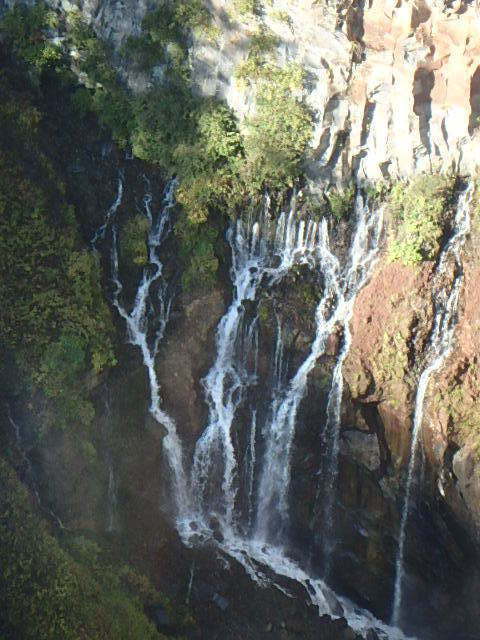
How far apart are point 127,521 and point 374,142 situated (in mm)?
9376

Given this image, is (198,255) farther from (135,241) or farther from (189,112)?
(189,112)

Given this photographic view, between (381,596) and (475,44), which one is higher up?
(475,44)

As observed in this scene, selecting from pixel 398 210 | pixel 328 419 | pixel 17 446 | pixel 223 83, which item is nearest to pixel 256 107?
pixel 223 83

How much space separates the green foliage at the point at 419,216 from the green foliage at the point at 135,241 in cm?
520

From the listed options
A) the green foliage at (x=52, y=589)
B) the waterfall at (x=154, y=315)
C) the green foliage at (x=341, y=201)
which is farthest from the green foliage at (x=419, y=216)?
the green foliage at (x=52, y=589)

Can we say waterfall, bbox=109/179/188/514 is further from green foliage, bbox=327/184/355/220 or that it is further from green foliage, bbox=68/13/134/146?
green foliage, bbox=327/184/355/220

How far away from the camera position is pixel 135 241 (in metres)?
14.8

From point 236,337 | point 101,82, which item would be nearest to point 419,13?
point 101,82

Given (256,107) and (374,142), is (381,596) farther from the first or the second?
(256,107)

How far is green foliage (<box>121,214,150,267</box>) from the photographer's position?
14.8m

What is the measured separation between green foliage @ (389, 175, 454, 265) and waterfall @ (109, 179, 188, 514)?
4849mm

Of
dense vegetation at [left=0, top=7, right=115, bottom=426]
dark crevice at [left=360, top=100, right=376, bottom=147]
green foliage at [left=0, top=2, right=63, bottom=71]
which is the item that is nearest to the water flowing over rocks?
dark crevice at [left=360, top=100, right=376, bottom=147]

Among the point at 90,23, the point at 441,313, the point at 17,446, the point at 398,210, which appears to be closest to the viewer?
the point at 17,446

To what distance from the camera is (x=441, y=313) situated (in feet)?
46.5
